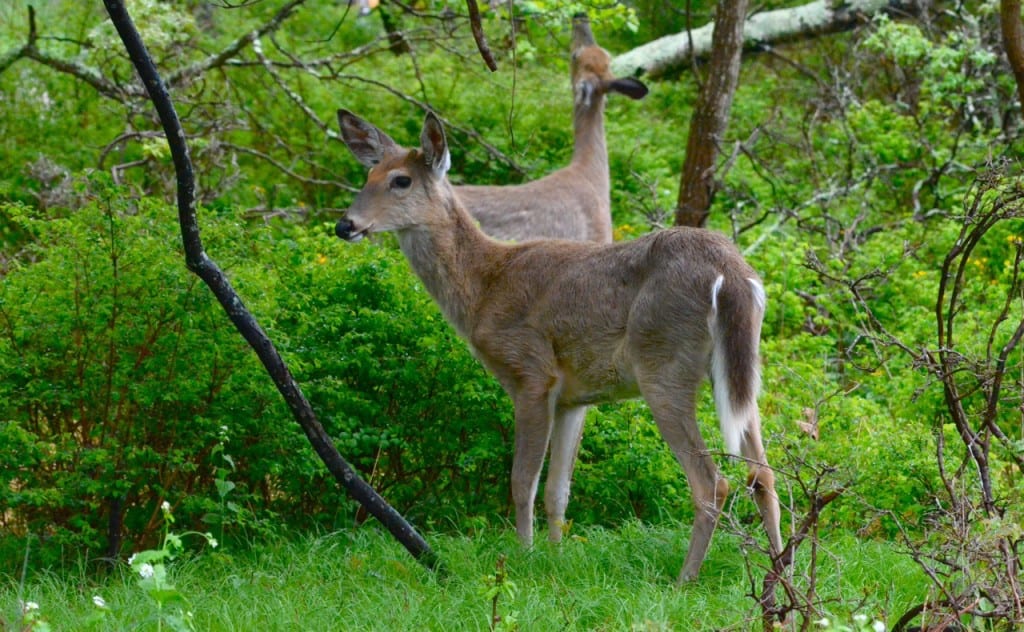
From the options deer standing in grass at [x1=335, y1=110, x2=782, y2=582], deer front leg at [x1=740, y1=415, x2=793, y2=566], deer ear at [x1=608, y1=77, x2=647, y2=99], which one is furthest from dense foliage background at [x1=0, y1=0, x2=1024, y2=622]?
deer ear at [x1=608, y1=77, x2=647, y2=99]

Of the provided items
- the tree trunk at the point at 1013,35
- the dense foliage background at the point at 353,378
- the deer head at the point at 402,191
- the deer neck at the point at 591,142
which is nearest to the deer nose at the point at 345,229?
the deer head at the point at 402,191

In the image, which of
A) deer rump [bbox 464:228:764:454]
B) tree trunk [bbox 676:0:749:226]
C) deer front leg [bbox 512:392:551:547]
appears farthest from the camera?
tree trunk [bbox 676:0:749:226]

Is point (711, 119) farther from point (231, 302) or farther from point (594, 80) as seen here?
point (231, 302)

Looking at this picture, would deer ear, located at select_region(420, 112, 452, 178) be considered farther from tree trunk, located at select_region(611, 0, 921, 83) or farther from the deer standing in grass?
tree trunk, located at select_region(611, 0, 921, 83)

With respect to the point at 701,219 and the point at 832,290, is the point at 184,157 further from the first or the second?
the point at 701,219

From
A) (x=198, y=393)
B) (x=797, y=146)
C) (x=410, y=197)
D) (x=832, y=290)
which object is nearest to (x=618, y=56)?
(x=797, y=146)

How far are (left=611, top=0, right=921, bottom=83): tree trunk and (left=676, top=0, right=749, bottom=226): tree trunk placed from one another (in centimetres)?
265

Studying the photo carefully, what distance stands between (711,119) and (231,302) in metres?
6.34

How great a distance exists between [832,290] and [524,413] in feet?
12.7

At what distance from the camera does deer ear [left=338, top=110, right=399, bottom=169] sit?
7898 millimetres

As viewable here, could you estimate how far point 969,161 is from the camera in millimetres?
12008

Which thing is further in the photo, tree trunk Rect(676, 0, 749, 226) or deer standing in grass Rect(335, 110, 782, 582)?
tree trunk Rect(676, 0, 749, 226)

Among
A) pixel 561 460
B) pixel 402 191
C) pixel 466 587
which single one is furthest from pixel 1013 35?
pixel 466 587

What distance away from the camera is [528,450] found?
666cm
